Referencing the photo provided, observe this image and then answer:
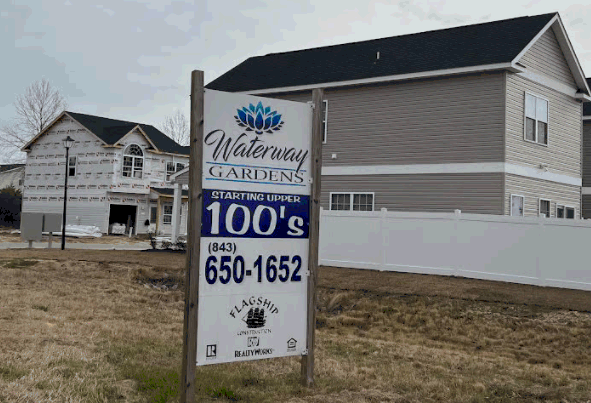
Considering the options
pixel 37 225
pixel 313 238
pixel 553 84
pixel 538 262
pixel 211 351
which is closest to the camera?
pixel 211 351

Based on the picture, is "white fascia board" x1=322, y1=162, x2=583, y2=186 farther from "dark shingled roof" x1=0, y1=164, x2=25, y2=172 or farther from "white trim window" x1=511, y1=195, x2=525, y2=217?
"dark shingled roof" x1=0, y1=164, x2=25, y2=172

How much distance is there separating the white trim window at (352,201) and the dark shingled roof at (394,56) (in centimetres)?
397

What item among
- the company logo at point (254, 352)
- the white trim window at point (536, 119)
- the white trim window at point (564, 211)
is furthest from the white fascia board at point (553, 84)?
the company logo at point (254, 352)

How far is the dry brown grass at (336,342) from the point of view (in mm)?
6637

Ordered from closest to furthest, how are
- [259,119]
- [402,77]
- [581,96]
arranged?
1. [259,119]
2. [402,77]
3. [581,96]

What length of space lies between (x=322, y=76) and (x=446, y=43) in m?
4.43

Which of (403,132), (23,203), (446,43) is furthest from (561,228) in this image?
(23,203)

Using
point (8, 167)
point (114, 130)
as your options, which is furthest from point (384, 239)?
point (8, 167)

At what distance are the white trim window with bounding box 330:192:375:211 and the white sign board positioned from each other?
15.2 metres

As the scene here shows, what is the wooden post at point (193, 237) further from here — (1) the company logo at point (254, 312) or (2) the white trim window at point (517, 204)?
(2) the white trim window at point (517, 204)

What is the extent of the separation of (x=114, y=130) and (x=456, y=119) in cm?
2953

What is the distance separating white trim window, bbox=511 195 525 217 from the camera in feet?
65.3

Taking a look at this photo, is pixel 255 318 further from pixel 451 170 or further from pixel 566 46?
pixel 566 46

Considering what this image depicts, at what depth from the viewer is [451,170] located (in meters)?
20.4
